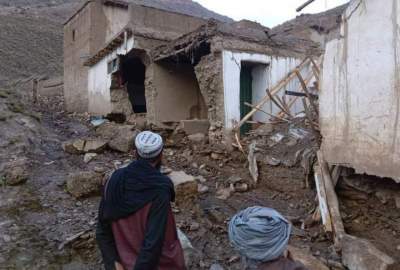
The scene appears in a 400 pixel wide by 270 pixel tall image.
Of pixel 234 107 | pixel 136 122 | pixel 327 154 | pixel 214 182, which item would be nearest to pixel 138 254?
pixel 327 154

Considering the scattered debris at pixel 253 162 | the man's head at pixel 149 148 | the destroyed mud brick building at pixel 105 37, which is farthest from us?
the destroyed mud brick building at pixel 105 37

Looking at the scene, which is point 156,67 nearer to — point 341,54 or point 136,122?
point 136,122

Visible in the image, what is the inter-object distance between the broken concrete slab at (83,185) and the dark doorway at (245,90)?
3817 millimetres

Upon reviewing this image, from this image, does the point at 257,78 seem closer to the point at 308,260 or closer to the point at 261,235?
the point at 308,260

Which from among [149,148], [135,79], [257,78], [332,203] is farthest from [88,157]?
[135,79]

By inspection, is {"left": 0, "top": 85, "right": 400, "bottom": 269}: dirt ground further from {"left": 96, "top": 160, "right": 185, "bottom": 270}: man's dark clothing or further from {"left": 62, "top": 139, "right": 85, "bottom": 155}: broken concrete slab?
{"left": 96, "top": 160, "right": 185, "bottom": 270}: man's dark clothing

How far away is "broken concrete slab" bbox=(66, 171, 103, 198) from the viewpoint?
5.52m

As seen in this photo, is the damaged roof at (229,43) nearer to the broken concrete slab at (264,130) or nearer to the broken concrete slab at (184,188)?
the broken concrete slab at (264,130)

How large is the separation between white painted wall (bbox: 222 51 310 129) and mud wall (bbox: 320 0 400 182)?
9.72 feet

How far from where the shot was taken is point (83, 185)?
18.2 ft

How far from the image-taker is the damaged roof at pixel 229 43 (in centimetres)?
771

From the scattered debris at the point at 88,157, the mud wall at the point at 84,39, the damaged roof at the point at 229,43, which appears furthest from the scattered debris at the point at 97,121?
the scattered debris at the point at 88,157

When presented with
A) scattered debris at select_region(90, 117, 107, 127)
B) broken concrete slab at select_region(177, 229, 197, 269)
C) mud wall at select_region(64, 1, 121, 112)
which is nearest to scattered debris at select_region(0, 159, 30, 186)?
broken concrete slab at select_region(177, 229, 197, 269)

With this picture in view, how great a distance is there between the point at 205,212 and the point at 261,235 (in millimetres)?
3885
